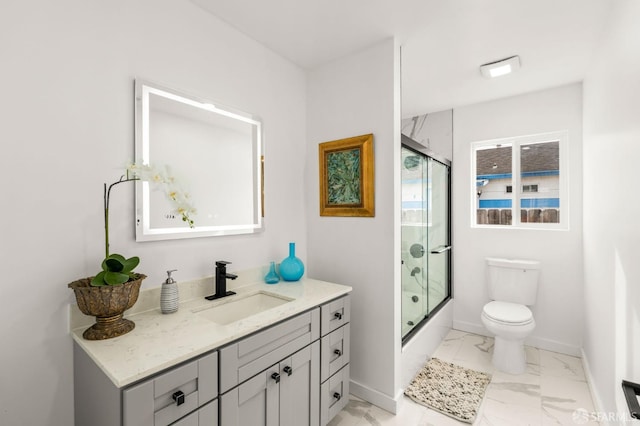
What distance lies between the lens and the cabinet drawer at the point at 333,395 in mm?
1676

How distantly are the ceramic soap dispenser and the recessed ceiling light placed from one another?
2704 mm

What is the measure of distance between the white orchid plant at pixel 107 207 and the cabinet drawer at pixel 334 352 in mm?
1062

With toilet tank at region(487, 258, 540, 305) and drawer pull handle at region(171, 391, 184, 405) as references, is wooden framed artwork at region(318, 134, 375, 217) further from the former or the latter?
toilet tank at region(487, 258, 540, 305)

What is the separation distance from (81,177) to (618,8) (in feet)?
9.15

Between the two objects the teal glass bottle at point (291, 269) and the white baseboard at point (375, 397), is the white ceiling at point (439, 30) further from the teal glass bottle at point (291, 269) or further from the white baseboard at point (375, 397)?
the white baseboard at point (375, 397)

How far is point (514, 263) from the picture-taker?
2.83m

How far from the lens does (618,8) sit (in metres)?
1.54

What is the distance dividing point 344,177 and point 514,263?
198 centimetres

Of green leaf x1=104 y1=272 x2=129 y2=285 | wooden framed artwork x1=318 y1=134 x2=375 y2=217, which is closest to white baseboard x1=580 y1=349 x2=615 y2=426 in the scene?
wooden framed artwork x1=318 y1=134 x2=375 y2=217

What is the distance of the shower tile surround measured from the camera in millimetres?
1865

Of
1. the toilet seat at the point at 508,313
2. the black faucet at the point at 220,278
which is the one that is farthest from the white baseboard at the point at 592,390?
the black faucet at the point at 220,278

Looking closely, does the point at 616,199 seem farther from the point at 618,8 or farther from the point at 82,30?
the point at 82,30

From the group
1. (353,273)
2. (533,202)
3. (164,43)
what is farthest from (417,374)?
(164,43)

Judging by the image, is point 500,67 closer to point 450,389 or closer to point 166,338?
point 450,389
